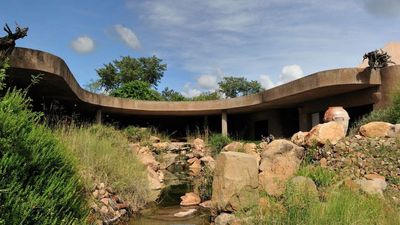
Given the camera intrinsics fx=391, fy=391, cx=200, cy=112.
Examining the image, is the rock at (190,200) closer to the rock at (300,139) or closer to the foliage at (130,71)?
the rock at (300,139)

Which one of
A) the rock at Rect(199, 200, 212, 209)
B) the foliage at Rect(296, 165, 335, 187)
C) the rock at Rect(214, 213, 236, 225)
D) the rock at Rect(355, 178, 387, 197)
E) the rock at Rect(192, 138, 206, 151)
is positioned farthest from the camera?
the rock at Rect(192, 138, 206, 151)

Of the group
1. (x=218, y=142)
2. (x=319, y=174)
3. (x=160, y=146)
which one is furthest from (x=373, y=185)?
(x=160, y=146)

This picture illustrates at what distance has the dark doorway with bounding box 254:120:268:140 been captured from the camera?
1811 centimetres

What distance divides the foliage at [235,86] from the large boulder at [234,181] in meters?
28.3

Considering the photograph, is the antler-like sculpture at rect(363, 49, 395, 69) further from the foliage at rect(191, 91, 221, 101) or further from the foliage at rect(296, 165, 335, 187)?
the foliage at rect(191, 91, 221, 101)

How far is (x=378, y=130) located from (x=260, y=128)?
1157cm

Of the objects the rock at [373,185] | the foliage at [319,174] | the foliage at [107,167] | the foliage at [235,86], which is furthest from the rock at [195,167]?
the foliage at [235,86]

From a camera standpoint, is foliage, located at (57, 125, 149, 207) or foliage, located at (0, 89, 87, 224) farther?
foliage, located at (57, 125, 149, 207)

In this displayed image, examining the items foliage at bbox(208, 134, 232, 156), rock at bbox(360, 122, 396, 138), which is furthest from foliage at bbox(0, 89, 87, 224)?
foliage at bbox(208, 134, 232, 156)

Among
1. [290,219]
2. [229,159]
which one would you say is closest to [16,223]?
[290,219]

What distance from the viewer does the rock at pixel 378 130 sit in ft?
22.0

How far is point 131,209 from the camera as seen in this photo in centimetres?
605

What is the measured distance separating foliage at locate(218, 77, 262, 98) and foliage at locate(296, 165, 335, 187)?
28313 mm

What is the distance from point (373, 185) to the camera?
4.97 m
